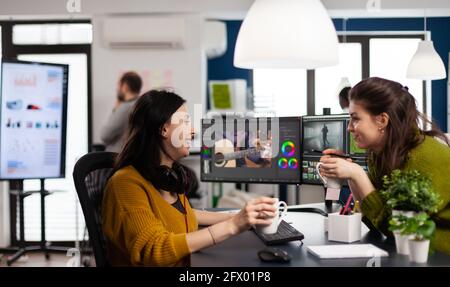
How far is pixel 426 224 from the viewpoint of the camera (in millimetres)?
937

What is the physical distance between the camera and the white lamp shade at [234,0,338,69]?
1147 mm

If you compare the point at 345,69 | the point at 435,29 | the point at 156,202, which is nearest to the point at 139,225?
the point at 156,202

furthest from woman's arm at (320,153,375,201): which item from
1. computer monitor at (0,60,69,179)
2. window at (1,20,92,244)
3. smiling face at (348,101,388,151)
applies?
window at (1,20,92,244)

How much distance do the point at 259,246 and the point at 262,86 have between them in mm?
3151

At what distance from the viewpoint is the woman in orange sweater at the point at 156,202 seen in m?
1.07

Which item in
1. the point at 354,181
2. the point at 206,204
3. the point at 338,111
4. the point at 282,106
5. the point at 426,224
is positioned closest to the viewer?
the point at 426,224

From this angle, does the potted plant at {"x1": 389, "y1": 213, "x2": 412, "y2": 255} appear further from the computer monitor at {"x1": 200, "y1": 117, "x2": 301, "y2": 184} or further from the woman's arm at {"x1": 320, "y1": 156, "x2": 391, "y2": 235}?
the computer monitor at {"x1": 200, "y1": 117, "x2": 301, "y2": 184}

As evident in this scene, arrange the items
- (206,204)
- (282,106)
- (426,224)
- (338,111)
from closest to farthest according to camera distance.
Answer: (426,224), (338,111), (206,204), (282,106)

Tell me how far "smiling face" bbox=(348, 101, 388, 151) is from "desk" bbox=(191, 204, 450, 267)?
9.6 inches

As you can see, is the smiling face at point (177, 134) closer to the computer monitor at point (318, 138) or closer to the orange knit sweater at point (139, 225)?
the orange knit sweater at point (139, 225)

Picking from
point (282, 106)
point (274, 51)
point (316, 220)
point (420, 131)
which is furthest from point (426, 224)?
point (282, 106)

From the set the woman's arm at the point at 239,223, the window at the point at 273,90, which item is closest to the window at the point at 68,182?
the window at the point at 273,90

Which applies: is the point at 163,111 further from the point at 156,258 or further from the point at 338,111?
the point at 338,111

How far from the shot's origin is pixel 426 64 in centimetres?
144
